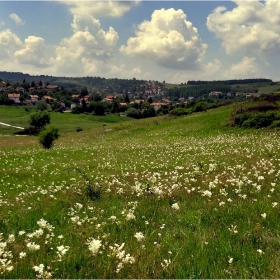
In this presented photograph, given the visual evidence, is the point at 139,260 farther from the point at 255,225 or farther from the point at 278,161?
the point at 278,161

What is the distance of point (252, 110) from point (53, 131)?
30.6 m

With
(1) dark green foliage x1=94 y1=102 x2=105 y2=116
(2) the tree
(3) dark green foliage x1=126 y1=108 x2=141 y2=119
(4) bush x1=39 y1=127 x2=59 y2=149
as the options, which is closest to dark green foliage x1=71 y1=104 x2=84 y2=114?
(1) dark green foliage x1=94 y1=102 x2=105 y2=116

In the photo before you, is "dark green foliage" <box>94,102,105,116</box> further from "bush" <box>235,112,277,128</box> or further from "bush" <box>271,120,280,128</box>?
"bush" <box>271,120,280,128</box>

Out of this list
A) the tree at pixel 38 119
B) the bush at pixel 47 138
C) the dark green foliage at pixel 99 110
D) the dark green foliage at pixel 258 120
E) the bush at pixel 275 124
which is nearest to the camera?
the bush at pixel 275 124

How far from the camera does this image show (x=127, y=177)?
44.4 feet

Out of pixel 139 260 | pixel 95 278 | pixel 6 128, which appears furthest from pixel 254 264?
pixel 6 128

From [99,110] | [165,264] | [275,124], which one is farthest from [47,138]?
[99,110]

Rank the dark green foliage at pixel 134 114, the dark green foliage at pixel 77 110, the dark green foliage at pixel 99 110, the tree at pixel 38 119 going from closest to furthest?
the tree at pixel 38 119, the dark green foliage at pixel 134 114, the dark green foliage at pixel 99 110, the dark green foliage at pixel 77 110

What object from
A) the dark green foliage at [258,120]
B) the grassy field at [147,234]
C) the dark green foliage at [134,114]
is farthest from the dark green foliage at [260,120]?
the dark green foliage at [134,114]

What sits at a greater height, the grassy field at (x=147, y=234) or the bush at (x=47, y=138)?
the grassy field at (x=147, y=234)

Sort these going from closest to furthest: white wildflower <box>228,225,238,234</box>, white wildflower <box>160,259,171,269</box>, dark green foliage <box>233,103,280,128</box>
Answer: white wildflower <box>160,259,171,269</box> < white wildflower <box>228,225,238,234</box> < dark green foliage <box>233,103,280,128</box>

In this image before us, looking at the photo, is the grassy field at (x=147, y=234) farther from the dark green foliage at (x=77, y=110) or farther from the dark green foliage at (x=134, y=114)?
the dark green foliage at (x=77, y=110)

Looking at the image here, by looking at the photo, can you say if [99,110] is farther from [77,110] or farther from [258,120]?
[258,120]

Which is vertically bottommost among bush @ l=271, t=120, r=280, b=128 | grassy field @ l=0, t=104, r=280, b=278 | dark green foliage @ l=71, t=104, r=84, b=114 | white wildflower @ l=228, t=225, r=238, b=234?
dark green foliage @ l=71, t=104, r=84, b=114
